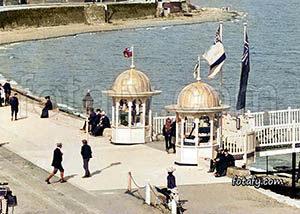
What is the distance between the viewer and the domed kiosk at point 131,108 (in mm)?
29859

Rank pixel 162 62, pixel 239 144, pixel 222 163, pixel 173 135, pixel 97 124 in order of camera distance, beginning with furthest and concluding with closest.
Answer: pixel 162 62 < pixel 97 124 < pixel 173 135 < pixel 239 144 < pixel 222 163

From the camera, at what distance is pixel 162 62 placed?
82.9m

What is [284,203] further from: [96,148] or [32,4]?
[32,4]

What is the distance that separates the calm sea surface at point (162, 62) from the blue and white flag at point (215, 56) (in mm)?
20717

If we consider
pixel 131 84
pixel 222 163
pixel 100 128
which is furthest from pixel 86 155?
pixel 100 128

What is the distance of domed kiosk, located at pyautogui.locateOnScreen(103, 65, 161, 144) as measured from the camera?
1176 inches

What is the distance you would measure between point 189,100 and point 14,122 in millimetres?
9000

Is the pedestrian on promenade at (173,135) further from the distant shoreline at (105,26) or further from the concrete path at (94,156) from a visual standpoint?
the distant shoreline at (105,26)

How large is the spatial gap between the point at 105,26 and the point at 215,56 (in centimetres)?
7914

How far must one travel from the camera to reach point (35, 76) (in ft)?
225

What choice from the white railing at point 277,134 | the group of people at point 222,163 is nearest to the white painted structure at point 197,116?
the group of people at point 222,163

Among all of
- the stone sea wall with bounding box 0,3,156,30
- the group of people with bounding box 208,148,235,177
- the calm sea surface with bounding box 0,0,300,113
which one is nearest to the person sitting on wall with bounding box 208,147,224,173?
the group of people with bounding box 208,148,235,177

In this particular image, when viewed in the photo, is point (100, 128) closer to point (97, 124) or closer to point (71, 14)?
point (97, 124)

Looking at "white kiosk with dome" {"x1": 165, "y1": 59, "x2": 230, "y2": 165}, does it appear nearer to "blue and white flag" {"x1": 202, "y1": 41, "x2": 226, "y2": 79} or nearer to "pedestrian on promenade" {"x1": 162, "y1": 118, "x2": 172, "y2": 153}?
"pedestrian on promenade" {"x1": 162, "y1": 118, "x2": 172, "y2": 153}
